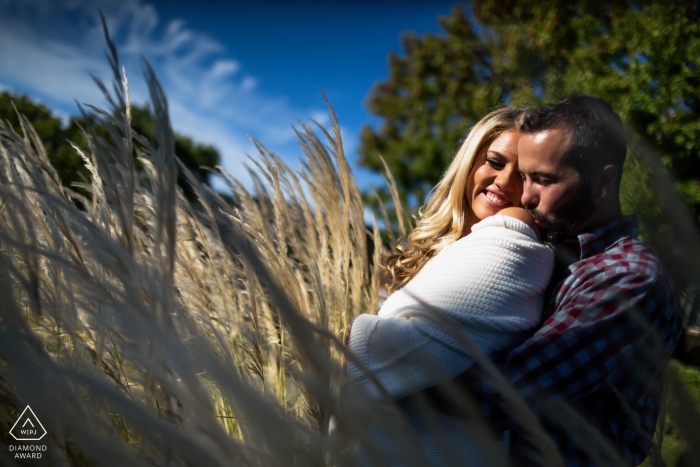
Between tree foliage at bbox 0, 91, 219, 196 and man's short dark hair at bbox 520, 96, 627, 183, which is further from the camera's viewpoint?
tree foliage at bbox 0, 91, 219, 196

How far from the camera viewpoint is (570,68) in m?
2.12

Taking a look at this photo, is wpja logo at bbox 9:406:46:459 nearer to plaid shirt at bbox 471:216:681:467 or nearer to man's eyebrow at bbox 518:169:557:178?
plaid shirt at bbox 471:216:681:467

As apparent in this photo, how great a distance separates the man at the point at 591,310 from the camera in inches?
35.1

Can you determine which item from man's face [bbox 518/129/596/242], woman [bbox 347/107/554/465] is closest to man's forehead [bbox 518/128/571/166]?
man's face [bbox 518/129/596/242]

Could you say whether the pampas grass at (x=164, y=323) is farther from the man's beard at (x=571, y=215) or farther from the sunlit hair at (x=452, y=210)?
the man's beard at (x=571, y=215)

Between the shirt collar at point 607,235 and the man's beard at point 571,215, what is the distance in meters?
0.05

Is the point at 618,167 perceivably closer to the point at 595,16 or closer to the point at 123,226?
the point at 123,226

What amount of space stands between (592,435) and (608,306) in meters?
0.46

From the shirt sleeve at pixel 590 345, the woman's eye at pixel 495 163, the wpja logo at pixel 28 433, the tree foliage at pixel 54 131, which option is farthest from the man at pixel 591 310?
→ the tree foliage at pixel 54 131

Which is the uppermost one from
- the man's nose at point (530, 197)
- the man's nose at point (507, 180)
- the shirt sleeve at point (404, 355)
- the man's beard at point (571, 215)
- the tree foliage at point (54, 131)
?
the tree foliage at point (54, 131)

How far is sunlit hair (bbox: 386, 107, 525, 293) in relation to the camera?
160 centimetres

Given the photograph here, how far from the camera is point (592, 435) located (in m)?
0.53

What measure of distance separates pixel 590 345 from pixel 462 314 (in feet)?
0.83

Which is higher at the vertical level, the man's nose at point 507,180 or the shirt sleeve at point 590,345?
the man's nose at point 507,180
